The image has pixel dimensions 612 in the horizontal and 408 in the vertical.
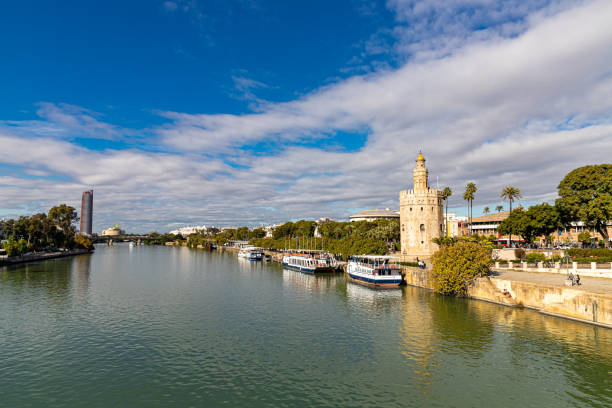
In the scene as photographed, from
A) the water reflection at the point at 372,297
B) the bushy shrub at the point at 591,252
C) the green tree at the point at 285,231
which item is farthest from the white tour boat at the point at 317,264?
the green tree at the point at 285,231

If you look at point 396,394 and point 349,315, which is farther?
point 349,315

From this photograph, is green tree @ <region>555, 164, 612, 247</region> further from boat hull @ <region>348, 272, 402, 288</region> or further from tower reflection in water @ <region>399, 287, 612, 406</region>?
boat hull @ <region>348, 272, 402, 288</region>

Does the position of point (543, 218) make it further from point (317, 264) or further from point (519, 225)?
point (317, 264)

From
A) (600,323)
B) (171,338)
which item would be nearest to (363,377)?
(171,338)

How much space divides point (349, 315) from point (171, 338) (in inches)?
804

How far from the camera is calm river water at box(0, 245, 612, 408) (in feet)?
72.3

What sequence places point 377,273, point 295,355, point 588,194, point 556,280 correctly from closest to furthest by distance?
point 295,355
point 556,280
point 377,273
point 588,194

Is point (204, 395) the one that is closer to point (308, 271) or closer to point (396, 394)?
point (396, 394)

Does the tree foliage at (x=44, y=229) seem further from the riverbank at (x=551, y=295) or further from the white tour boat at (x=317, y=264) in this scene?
the riverbank at (x=551, y=295)

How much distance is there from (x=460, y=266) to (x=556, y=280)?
11322mm

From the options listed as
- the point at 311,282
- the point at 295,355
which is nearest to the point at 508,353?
the point at 295,355

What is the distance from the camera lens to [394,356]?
28656 millimetres

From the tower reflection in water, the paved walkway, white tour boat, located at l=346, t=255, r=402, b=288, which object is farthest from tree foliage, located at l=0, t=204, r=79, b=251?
the paved walkway

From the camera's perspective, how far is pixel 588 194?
66.9m
